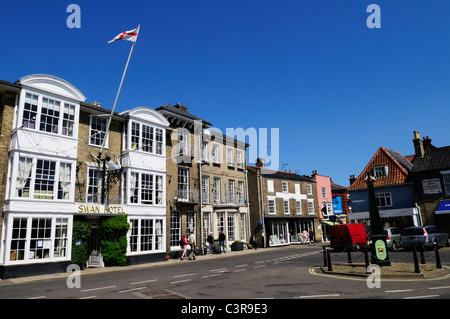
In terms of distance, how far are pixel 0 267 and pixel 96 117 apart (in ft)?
33.0

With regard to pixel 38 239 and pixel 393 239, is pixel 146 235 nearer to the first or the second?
pixel 38 239

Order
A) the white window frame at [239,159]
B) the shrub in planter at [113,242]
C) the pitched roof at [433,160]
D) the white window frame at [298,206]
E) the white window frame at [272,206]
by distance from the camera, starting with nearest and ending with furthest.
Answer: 1. the shrub in planter at [113,242]
2. the pitched roof at [433,160]
3. the white window frame at [239,159]
4. the white window frame at [272,206]
5. the white window frame at [298,206]

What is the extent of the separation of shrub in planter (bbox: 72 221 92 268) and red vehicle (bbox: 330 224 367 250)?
16384mm

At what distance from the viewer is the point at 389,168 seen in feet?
113

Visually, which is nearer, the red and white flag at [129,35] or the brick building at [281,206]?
the red and white flag at [129,35]

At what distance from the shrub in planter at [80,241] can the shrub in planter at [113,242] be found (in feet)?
3.46

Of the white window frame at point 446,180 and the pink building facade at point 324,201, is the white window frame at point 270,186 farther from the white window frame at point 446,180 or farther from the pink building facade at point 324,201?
the white window frame at point 446,180

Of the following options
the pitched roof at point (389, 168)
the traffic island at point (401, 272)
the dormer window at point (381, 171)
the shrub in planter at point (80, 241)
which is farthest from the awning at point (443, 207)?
the shrub in planter at point (80, 241)

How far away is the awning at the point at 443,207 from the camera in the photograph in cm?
2822

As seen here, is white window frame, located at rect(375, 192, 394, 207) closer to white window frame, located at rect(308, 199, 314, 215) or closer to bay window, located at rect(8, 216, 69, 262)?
white window frame, located at rect(308, 199, 314, 215)

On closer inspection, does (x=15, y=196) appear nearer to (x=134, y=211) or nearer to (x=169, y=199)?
(x=134, y=211)

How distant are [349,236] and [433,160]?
15.3m

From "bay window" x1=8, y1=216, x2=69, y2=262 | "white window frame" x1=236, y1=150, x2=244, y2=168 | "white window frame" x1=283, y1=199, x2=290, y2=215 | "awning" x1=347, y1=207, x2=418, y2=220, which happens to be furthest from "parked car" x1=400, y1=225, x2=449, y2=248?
"bay window" x1=8, y1=216, x2=69, y2=262

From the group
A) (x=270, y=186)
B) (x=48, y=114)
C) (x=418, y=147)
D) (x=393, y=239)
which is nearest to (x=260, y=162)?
(x=270, y=186)
